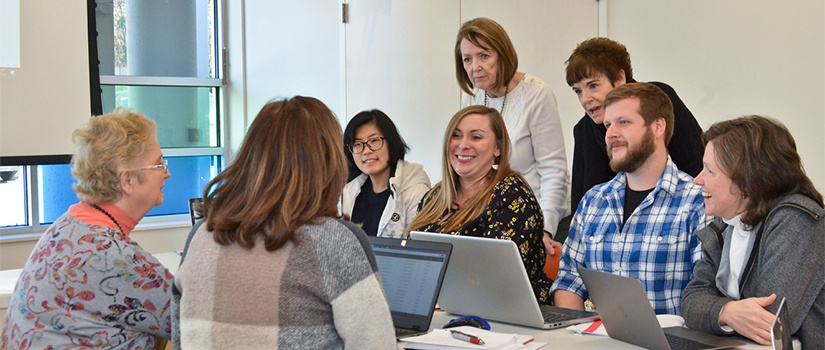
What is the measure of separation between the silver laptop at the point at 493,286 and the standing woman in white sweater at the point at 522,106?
2.97 feet

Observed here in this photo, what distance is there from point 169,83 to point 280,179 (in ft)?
13.9

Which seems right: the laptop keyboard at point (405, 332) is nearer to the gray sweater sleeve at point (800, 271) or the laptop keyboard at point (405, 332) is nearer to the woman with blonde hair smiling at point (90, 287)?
the woman with blonde hair smiling at point (90, 287)

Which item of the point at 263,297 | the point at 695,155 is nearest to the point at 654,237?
the point at 695,155

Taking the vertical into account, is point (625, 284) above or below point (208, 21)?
below

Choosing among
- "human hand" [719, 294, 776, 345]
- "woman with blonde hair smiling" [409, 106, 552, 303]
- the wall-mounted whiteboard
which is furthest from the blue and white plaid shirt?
the wall-mounted whiteboard

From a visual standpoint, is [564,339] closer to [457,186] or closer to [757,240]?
[757,240]

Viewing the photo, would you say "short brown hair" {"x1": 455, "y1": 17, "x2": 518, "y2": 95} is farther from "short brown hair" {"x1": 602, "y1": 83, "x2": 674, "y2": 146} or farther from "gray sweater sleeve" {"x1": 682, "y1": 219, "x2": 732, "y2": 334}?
"gray sweater sleeve" {"x1": 682, "y1": 219, "x2": 732, "y2": 334}

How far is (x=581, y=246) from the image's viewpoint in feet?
7.99

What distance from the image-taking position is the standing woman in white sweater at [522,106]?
9.75ft

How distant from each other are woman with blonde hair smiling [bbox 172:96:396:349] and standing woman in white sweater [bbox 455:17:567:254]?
1656mm

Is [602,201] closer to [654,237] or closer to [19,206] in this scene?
[654,237]

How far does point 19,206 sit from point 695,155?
12.9 feet

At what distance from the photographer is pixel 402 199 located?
3156 millimetres

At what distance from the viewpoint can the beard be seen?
2.32 metres
